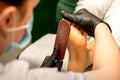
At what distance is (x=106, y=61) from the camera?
1058 mm

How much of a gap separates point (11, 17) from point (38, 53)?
868 mm

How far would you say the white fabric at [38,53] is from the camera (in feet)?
5.28

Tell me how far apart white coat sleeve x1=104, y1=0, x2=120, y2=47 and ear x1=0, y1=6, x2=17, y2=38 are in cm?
85

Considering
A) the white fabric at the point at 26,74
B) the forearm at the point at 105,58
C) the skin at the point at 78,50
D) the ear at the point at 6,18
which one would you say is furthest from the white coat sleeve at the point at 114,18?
the ear at the point at 6,18

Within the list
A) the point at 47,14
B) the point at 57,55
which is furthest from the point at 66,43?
the point at 47,14

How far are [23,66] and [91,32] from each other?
1.65ft

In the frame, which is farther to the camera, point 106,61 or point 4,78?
point 106,61

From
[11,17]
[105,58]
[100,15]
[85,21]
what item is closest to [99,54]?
[105,58]

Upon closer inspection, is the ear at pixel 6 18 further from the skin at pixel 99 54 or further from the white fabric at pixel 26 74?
the skin at pixel 99 54

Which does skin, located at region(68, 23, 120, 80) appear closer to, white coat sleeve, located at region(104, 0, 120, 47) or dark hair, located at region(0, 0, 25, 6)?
white coat sleeve, located at region(104, 0, 120, 47)

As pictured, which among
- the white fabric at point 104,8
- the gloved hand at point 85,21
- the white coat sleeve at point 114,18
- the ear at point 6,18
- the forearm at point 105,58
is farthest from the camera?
the white fabric at point 104,8

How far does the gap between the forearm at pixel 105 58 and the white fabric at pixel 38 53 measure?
0.44 metres

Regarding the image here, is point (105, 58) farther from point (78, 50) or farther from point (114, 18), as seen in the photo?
point (114, 18)

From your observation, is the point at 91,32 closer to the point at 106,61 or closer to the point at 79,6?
the point at 106,61
